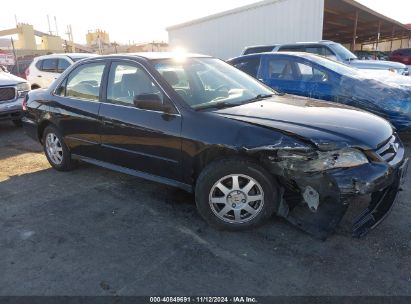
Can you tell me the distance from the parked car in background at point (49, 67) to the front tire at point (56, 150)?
5.71 meters

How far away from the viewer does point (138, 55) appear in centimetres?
416

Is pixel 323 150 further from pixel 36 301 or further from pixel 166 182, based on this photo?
pixel 36 301

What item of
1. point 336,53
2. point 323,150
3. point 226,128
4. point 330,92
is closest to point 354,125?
point 323,150


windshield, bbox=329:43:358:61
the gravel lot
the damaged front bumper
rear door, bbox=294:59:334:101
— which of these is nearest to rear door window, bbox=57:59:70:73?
rear door, bbox=294:59:334:101

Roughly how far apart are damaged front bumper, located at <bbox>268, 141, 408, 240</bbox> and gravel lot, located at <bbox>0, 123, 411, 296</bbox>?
6.0 inches

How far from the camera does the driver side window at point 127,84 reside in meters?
3.93

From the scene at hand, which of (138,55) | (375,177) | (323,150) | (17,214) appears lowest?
(17,214)

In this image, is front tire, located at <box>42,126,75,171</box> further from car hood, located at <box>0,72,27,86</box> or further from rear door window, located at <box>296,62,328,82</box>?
rear door window, located at <box>296,62,328,82</box>

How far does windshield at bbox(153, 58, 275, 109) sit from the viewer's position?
12.3 ft

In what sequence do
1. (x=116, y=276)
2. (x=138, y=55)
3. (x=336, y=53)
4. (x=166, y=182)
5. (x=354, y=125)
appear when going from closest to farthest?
(x=116, y=276), (x=354, y=125), (x=166, y=182), (x=138, y=55), (x=336, y=53)

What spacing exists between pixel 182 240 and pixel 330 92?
4.23m

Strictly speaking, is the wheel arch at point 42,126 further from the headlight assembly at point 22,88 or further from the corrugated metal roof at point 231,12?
the corrugated metal roof at point 231,12

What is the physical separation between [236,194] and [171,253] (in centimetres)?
76

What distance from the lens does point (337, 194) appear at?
2.90 meters
